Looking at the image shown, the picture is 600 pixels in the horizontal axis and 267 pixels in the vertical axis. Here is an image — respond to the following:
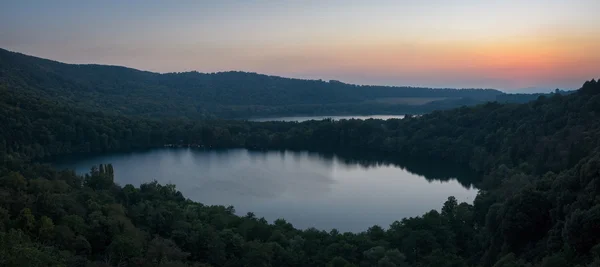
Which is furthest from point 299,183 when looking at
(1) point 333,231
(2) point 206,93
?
(2) point 206,93

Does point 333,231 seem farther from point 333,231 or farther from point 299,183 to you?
point 299,183

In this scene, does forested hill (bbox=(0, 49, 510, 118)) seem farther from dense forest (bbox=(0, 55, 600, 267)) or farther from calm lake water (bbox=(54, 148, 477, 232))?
dense forest (bbox=(0, 55, 600, 267))

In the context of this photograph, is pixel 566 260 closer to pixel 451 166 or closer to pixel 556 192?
pixel 556 192

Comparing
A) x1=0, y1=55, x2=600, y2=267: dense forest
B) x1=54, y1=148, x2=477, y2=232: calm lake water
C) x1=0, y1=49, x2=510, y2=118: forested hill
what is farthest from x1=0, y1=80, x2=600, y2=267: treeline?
x1=0, y1=49, x2=510, y2=118: forested hill

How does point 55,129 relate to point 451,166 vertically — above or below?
above

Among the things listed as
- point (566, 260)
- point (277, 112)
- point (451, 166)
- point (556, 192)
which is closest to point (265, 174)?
point (451, 166)

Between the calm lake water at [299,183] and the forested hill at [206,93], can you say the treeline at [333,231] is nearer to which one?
the calm lake water at [299,183]
